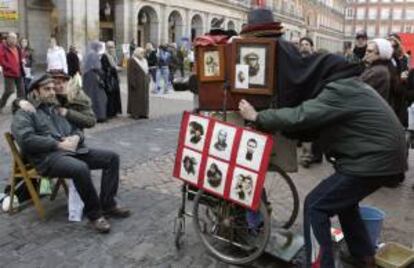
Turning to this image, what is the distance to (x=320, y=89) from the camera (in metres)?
3.51

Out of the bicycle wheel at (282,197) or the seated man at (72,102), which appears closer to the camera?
the bicycle wheel at (282,197)

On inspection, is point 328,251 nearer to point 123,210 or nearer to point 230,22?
point 123,210

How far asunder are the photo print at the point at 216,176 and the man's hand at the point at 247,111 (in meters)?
0.44

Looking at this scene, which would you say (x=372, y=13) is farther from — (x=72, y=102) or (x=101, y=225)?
(x=101, y=225)

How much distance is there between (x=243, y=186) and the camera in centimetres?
388

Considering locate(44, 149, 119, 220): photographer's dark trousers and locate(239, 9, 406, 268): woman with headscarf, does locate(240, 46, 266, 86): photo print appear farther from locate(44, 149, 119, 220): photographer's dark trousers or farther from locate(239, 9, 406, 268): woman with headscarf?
locate(44, 149, 119, 220): photographer's dark trousers

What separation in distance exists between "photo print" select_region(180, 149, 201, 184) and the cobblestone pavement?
2.16ft

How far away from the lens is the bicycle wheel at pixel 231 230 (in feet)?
13.6

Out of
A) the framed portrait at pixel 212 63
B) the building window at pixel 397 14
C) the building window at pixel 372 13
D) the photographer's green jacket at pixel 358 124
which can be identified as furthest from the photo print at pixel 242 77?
the building window at pixel 372 13

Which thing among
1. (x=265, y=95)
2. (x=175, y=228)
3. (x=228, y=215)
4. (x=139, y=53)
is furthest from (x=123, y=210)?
(x=139, y=53)

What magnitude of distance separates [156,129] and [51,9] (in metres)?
17.7

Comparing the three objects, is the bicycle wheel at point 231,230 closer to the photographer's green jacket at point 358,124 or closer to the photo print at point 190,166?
the photo print at point 190,166

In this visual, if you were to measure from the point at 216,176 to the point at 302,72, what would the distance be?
40.3 inches

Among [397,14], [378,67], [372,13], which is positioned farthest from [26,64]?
[372,13]
